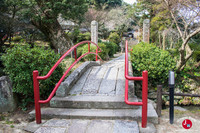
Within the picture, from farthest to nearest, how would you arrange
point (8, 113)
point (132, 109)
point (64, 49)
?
1. point (64, 49)
2. point (8, 113)
3. point (132, 109)

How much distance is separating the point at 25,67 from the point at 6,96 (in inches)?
29.0

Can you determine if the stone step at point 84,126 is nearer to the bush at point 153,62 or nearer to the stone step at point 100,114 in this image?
the stone step at point 100,114

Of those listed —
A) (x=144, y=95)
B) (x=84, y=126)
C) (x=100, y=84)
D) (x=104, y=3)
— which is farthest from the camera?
(x=104, y=3)

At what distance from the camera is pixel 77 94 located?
3.64 metres

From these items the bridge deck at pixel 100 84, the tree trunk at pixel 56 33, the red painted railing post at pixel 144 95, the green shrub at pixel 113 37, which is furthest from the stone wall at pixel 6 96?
the green shrub at pixel 113 37

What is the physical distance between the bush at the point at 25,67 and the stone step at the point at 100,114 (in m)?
0.82

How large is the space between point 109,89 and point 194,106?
4.94m

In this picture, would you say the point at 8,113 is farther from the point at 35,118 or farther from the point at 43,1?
the point at 43,1

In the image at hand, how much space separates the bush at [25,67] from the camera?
3.59 metres

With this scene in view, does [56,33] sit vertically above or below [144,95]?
above

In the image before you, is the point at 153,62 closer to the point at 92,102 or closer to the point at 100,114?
the point at 92,102

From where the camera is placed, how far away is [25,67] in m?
3.71

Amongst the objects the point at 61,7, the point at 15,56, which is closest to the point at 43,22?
the point at 61,7

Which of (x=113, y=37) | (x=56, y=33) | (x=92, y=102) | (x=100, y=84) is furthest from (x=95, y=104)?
(x=113, y=37)
